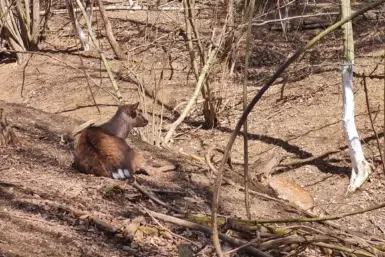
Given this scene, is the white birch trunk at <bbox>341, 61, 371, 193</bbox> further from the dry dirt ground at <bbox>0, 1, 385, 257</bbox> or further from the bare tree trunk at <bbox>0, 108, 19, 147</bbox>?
the bare tree trunk at <bbox>0, 108, 19, 147</bbox>

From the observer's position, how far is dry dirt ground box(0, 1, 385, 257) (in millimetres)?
5168

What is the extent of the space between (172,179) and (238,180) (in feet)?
3.70

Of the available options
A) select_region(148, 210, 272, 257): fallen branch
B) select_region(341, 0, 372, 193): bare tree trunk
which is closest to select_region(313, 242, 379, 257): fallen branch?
select_region(148, 210, 272, 257): fallen branch

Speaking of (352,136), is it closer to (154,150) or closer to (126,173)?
(154,150)

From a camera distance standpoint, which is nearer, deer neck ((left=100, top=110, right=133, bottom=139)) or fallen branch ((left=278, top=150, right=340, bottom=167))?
deer neck ((left=100, top=110, right=133, bottom=139))

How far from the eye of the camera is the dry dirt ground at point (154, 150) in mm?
5168

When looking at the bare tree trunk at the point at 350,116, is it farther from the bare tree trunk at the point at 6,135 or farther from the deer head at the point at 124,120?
the bare tree trunk at the point at 6,135

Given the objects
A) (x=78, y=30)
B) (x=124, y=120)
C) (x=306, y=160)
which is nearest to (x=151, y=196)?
(x=124, y=120)

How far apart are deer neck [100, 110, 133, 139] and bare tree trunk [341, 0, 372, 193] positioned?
10.0ft

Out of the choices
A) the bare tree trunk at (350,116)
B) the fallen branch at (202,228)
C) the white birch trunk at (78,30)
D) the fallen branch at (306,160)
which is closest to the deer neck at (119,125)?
the bare tree trunk at (350,116)

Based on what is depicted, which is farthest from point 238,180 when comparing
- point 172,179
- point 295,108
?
point 295,108

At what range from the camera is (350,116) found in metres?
10.0

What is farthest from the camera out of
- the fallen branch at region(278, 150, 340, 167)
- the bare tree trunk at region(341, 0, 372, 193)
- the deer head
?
the fallen branch at region(278, 150, 340, 167)

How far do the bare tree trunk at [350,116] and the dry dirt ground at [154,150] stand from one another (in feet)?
0.65
